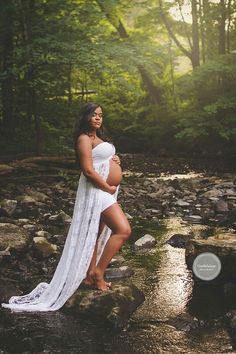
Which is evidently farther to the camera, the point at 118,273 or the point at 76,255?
→ the point at 118,273

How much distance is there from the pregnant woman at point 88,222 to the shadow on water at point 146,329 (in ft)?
0.83

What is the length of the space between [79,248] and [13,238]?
2318 mm

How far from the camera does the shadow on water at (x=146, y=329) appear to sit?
145 inches

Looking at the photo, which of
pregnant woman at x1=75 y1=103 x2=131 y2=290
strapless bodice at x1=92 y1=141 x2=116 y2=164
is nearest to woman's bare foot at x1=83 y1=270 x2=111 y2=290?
pregnant woman at x1=75 y1=103 x2=131 y2=290

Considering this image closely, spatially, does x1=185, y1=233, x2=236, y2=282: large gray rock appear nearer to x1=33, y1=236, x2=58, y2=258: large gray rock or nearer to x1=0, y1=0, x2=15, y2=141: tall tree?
x1=33, y1=236, x2=58, y2=258: large gray rock

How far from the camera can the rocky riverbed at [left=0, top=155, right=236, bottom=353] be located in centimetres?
405

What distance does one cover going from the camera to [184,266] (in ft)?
19.9

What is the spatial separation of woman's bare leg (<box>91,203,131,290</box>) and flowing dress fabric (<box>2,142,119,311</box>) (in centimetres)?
13

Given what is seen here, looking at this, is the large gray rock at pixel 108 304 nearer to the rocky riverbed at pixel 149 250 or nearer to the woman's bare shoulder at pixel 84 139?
the rocky riverbed at pixel 149 250

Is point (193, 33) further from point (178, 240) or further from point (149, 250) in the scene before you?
point (149, 250)

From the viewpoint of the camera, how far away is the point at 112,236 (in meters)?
4.61

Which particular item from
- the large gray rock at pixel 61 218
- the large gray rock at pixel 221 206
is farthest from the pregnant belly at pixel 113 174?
the large gray rock at pixel 221 206

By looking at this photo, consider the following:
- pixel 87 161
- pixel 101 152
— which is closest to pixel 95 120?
pixel 101 152

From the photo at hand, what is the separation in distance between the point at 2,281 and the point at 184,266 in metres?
2.50
